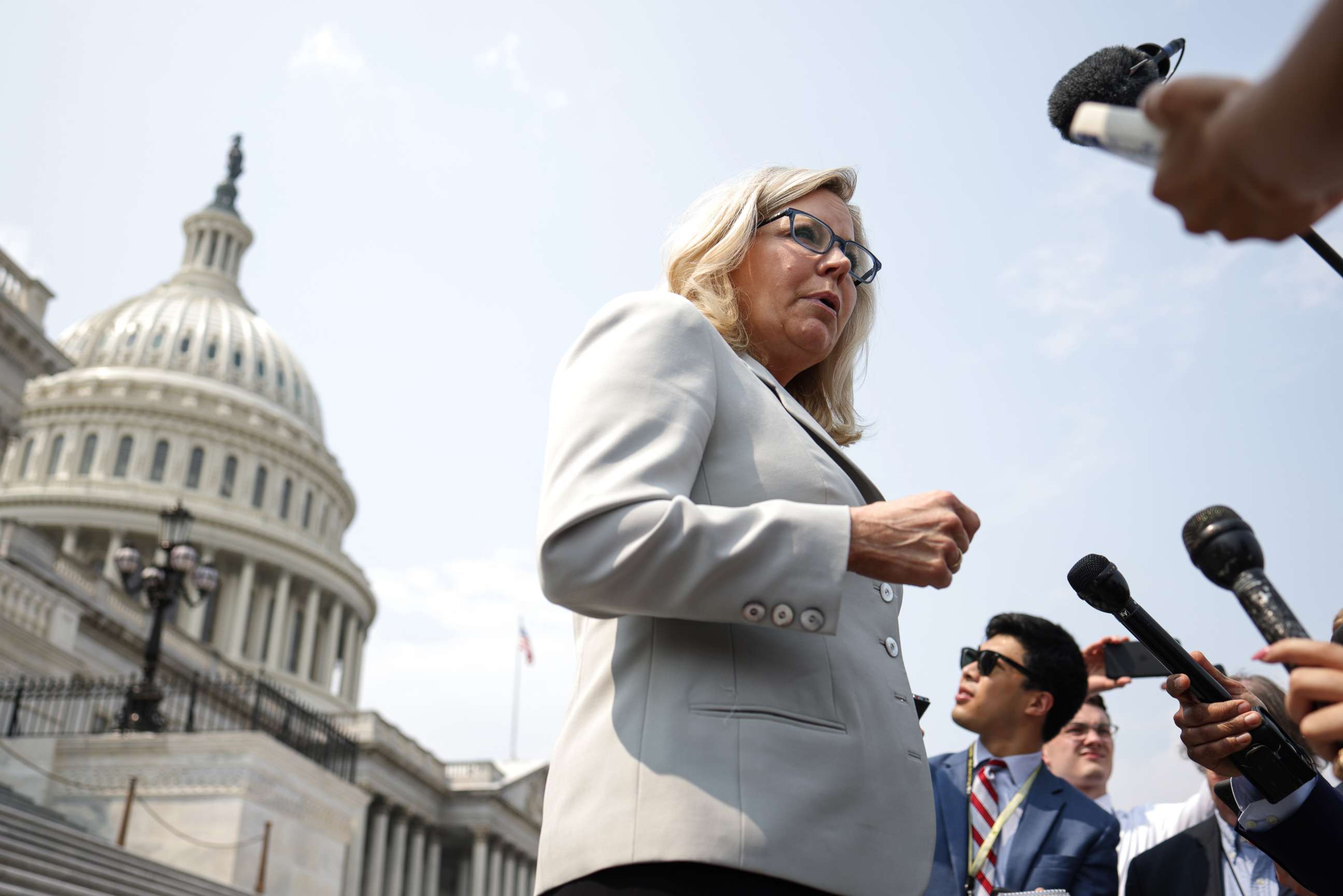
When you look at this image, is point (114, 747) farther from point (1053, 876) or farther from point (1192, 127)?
point (1192, 127)

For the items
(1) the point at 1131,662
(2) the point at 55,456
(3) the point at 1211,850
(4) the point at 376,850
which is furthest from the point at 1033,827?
(2) the point at 55,456

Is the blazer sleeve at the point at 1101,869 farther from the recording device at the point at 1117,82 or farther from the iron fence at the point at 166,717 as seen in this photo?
the iron fence at the point at 166,717

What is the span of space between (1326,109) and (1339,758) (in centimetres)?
70

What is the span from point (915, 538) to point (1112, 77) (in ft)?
3.56

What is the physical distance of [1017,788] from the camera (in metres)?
4.36

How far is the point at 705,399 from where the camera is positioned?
6.70 feet

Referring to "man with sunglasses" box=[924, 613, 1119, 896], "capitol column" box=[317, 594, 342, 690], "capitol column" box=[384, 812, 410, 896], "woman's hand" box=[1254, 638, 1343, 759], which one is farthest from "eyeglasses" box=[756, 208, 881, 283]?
"capitol column" box=[317, 594, 342, 690]

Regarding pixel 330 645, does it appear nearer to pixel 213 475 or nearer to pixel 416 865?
pixel 213 475

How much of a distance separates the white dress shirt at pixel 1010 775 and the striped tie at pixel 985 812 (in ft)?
0.05

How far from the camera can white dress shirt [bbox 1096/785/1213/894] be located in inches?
231

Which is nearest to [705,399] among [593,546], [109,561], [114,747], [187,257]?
[593,546]

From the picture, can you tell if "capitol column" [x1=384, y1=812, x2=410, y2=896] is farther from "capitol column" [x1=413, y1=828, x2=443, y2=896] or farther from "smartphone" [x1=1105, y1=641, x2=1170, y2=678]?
"smartphone" [x1=1105, y1=641, x2=1170, y2=678]

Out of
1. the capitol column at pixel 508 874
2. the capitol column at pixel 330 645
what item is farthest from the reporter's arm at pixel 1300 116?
the capitol column at pixel 330 645

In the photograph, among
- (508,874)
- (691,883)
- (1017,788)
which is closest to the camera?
(691,883)
